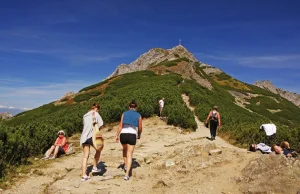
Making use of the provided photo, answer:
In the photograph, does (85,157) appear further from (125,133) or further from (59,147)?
(59,147)

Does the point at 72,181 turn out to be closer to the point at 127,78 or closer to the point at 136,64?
the point at 127,78

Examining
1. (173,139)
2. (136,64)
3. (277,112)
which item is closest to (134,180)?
(173,139)

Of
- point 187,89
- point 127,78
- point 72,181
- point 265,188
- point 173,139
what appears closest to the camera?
point 265,188

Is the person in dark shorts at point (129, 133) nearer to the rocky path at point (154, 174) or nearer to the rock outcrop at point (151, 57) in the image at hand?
the rocky path at point (154, 174)

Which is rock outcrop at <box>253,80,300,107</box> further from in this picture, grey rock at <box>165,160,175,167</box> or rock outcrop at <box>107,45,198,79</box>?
grey rock at <box>165,160,175,167</box>

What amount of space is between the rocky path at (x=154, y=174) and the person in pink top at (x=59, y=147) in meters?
0.41

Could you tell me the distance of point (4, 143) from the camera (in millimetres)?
10758

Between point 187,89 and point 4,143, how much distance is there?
116 feet

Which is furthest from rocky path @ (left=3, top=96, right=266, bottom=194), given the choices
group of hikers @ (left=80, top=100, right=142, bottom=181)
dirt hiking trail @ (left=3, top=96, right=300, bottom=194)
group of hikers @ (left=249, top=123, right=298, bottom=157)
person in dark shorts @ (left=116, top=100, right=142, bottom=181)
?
group of hikers @ (left=249, top=123, right=298, bottom=157)

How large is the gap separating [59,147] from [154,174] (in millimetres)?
4824

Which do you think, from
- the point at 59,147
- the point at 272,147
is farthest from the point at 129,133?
the point at 272,147

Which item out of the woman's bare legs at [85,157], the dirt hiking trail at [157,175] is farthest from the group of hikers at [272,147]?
the woman's bare legs at [85,157]

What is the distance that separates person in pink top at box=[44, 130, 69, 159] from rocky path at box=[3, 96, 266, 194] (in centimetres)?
41

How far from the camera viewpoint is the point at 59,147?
515 inches
